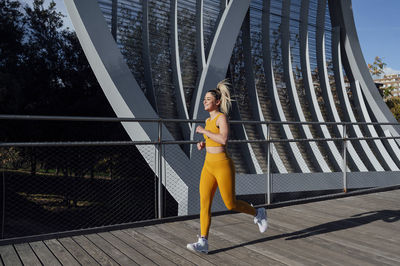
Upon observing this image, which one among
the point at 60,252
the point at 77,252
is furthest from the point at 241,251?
the point at 60,252

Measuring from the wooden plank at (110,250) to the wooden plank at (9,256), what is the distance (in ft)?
2.65

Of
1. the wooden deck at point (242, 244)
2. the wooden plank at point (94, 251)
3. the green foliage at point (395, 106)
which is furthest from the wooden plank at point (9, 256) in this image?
the green foliage at point (395, 106)

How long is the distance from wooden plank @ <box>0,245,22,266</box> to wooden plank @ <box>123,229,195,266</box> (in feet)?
4.21

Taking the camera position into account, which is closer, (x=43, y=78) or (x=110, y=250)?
(x=110, y=250)

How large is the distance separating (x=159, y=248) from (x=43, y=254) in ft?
3.91

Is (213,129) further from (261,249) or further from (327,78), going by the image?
(327,78)

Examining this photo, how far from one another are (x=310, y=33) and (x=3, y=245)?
1711cm

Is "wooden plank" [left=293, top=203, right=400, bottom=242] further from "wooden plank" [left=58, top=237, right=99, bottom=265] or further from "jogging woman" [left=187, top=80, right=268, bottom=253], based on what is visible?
"wooden plank" [left=58, top=237, right=99, bottom=265]

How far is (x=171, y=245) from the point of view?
4.09 metres

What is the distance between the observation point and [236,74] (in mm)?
15547

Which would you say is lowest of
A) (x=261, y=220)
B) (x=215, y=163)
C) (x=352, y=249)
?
(x=352, y=249)

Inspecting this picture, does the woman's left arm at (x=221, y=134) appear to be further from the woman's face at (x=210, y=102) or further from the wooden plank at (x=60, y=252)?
the wooden plank at (x=60, y=252)

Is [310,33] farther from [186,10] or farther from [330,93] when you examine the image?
[186,10]

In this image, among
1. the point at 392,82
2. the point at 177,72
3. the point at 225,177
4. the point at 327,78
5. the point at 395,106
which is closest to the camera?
the point at 225,177
